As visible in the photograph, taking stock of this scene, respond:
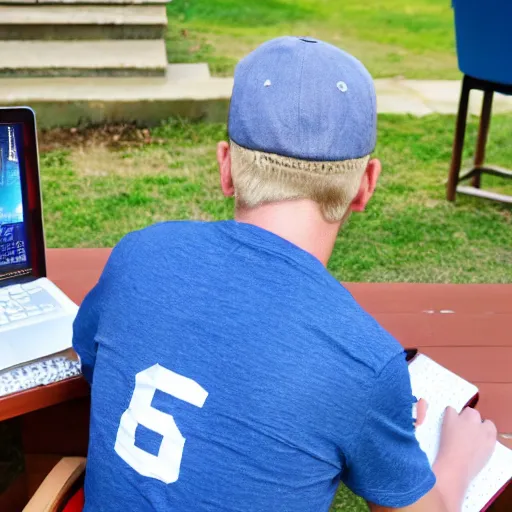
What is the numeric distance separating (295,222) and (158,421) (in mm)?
343

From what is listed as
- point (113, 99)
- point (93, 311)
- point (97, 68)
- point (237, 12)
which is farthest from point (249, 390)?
point (237, 12)

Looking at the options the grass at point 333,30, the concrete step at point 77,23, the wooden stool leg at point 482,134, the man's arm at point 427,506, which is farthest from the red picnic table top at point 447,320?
the grass at point 333,30

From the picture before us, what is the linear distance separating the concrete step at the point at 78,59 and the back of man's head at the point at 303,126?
4.24m

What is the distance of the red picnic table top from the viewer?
4.97 ft

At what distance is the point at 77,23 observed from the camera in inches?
215

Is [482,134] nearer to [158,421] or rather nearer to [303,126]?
[303,126]

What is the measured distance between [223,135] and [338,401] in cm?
413

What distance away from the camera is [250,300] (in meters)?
0.97

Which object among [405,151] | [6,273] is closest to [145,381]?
[6,273]

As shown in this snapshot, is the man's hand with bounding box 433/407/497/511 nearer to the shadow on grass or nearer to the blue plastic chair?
the blue plastic chair

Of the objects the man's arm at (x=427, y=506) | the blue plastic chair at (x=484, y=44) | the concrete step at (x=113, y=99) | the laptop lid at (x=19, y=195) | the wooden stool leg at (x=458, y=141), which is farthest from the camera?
the concrete step at (x=113, y=99)

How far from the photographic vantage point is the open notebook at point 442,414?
1.24 m

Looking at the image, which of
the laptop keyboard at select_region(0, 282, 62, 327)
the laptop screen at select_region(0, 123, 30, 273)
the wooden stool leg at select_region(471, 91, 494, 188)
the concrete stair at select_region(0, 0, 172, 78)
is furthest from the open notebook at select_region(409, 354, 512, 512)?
the concrete stair at select_region(0, 0, 172, 78)

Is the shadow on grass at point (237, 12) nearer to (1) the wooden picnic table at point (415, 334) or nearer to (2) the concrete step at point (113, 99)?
(2) the concrete step at point (113, 99)
